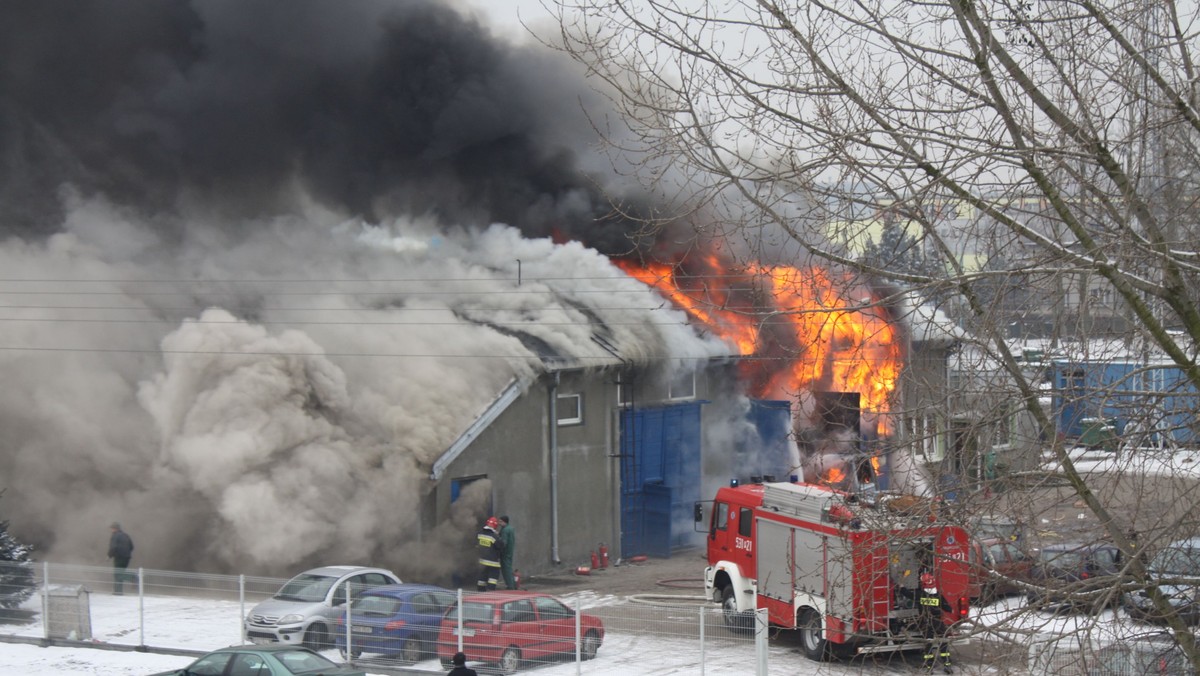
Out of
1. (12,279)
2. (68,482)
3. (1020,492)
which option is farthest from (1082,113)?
(12,279)

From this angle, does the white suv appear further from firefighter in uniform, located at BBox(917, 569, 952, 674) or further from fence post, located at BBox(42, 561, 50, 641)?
firefighter in uniform, located at BBox(917, 569, 952, 674)

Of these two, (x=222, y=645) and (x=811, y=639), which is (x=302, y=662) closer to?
(x=222, y=645)

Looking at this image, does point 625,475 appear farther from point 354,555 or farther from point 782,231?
point 782,231

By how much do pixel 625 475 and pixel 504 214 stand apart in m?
11.9

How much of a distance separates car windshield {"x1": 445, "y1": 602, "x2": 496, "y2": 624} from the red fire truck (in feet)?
9.16

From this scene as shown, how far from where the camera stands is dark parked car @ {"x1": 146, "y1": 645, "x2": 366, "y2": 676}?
42.0ft

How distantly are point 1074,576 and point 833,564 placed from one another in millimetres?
2913

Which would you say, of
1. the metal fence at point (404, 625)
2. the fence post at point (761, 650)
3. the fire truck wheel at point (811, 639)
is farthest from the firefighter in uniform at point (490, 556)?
the fence post at point (761, 650)

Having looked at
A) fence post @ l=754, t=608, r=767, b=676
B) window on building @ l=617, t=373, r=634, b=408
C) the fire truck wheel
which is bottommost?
the fire truck wheel

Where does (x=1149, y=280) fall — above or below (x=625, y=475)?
above

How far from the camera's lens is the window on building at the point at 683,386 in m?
26.4

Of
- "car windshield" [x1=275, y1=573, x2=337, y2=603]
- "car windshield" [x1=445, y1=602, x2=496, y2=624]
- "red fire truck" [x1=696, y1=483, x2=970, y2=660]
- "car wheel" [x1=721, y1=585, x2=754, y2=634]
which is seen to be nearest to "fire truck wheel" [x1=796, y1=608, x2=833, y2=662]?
"red fire truck" [x1=696, y1=483, x2=970, y2=660]

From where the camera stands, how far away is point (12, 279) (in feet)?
90.5

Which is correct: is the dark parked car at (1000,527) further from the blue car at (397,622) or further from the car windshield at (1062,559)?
the blue car at (397,622)
